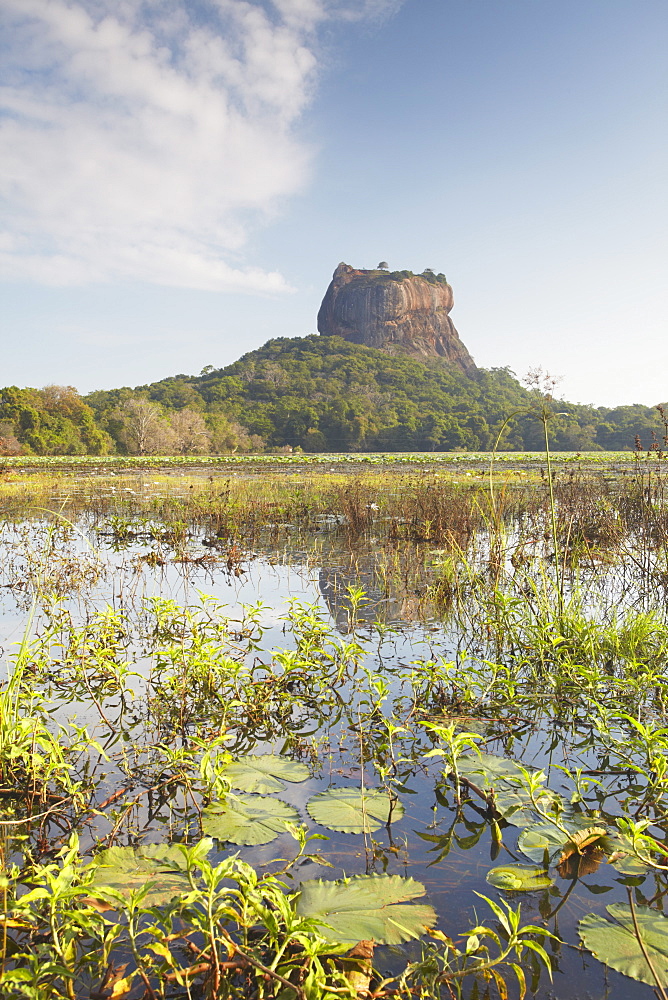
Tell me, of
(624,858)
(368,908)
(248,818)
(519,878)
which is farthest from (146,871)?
(624,858)

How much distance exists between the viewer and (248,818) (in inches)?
91.0

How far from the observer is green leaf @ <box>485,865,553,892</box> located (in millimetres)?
1900

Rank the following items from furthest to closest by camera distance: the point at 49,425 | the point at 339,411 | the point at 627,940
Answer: the point at 339,411 < the point at 49,425 < the point at 627,940

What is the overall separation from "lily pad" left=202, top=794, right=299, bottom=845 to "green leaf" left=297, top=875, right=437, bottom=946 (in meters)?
0.35

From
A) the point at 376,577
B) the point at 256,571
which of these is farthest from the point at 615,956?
the point at 256,571

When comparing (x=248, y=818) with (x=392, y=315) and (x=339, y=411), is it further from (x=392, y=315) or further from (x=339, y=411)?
(x=392, y=315)

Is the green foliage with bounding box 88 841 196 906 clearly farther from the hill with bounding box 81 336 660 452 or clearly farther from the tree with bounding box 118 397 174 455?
the hill with bounding box 81 336 660 452

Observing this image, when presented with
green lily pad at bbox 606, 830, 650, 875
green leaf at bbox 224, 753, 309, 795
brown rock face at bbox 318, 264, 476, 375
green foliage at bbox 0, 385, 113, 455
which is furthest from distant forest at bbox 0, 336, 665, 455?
green lily pad at bbox 606, 830, 650, 875

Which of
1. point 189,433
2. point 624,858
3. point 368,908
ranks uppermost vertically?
point 189,433

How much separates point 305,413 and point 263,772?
67.9 m

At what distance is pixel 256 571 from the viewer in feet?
24.8

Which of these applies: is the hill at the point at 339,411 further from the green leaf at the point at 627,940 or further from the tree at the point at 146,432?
the green leaf at the point at 627,940

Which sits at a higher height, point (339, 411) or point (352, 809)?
point (339, 411)

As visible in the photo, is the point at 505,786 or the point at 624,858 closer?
the point at 624,858
